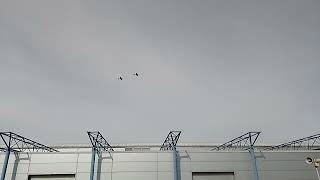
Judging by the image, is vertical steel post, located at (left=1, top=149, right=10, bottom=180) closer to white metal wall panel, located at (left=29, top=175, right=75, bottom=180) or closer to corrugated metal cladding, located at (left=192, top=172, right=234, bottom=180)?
white metal wall panel, located at (left=29, top=175, right=75, bottom=180)

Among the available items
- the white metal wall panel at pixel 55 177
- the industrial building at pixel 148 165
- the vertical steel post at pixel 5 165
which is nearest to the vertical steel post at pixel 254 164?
the industrial building at pixel 148 165

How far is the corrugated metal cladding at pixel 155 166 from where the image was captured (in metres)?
35.5

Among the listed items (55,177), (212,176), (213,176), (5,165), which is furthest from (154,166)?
(5,165)

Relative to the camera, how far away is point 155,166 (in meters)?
36.2

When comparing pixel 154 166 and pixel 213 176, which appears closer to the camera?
pixel 154 166

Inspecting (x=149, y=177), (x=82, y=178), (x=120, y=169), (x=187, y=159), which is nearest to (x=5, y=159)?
(x=82, y=178)

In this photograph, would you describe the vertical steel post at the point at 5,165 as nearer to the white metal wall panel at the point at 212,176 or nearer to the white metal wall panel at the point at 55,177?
the white metal wall panel at the point at 55,177

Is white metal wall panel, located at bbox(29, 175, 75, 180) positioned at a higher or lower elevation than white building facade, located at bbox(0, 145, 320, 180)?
lower

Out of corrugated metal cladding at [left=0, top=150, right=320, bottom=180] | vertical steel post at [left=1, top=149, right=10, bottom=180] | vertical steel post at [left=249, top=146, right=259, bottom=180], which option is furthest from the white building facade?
vertical steel post at [left=1, top=149, right=10, bottom=180]

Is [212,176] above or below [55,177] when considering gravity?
above

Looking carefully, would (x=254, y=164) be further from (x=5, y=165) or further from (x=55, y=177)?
(x=5, y=165)

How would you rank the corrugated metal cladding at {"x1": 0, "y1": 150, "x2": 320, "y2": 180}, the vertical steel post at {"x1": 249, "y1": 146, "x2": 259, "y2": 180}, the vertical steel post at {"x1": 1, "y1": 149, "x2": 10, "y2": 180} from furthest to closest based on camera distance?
the vertical steel post at {"x1": 249, "y1": 146, "x2": 259, "y2": 180}
the corrugated metal cladding at {"x1": 0, "y1": 150, "x2": 320, "y2": 180}
the vertical steel post at {"x1": 1, "y1": 149, "x2": 10, "y2": 180}

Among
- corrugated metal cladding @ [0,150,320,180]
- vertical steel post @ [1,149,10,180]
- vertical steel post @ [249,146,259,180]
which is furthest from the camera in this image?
vertical steel post @ [249,146,259,180]

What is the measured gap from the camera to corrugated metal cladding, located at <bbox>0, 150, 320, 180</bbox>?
116 feet
